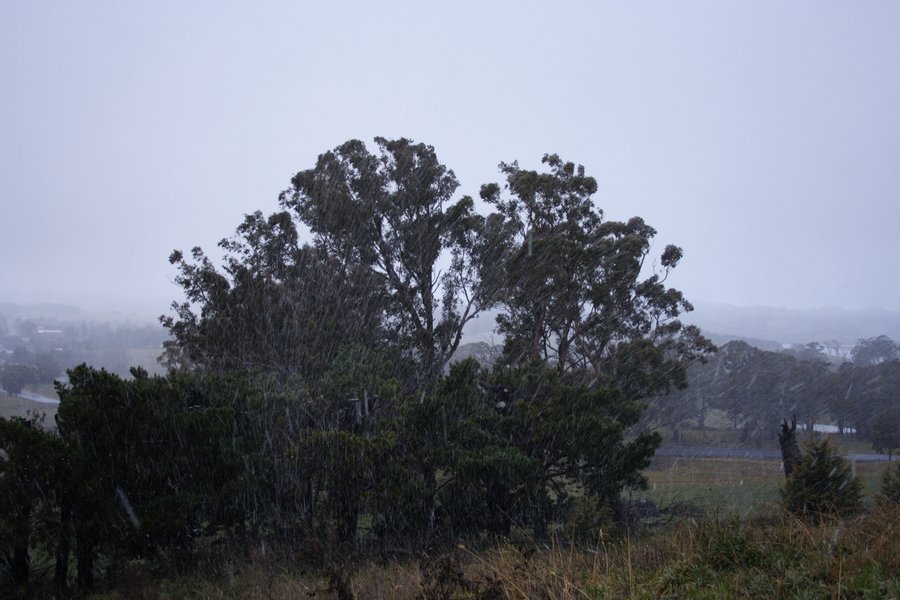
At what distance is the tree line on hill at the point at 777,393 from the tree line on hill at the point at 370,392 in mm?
15616

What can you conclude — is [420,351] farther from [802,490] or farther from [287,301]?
[802,490]

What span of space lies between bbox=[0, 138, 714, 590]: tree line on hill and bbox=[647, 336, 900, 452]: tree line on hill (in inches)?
615

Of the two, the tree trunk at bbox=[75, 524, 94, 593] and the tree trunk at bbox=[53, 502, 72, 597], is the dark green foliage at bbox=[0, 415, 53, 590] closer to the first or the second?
the tree trunk at bbox=[53, 502, 72, 597]

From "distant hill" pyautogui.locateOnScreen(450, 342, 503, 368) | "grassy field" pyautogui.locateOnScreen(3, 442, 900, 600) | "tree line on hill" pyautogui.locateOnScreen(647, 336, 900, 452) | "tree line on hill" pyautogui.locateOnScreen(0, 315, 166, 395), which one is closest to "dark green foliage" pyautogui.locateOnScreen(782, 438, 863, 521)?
"grassy field" pyautogui.locateOnScreen(3, 442, 900, 600)

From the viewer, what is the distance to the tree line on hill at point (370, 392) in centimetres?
1034

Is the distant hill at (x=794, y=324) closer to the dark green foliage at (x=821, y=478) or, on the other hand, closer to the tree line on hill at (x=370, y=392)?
the tree line on hill at (x=370, y=392)

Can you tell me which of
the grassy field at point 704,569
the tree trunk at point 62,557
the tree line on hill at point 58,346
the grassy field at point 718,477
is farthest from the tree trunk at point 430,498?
the tree line on hill at point 58,346

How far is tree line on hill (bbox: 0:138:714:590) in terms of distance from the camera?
33.9 feet

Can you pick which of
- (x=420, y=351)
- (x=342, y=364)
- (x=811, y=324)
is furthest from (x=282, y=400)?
(x=811, y=324)

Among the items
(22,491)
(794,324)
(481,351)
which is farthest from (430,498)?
(794,324)

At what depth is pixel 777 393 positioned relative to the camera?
37.5 meters

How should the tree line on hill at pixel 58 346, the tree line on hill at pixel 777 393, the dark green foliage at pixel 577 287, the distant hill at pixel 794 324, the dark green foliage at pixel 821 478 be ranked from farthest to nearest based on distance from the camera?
the distant hill at pixel 794 324
the tree line on hill at pixel 777 393
the tree line on hill at pixel 58 346
the dark green foliage at pixel 577 287
the dark green foliage at pixel 821 478

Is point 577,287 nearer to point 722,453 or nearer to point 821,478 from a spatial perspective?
point 821,478

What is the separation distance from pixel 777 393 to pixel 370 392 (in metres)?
30.9
